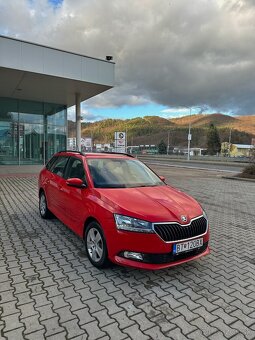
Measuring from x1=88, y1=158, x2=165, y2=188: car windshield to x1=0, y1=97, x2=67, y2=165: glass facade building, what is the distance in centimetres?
1391

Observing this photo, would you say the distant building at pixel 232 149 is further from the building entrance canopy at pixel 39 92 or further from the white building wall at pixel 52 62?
the white building wall at pixel 52 62

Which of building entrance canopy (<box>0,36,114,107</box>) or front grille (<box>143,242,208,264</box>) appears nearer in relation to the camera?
front grille (<box>143,242,208,264</box>)

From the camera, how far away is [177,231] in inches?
138

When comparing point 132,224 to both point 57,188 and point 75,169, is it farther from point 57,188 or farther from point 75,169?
point 57,188

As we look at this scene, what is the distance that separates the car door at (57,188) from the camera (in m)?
5.22

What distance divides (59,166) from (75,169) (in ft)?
3.09

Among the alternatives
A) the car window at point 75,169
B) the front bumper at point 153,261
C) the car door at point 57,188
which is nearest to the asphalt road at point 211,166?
the car door at point 57,188

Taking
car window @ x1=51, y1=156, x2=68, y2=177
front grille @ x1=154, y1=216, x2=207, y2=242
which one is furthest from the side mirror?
front grille @ x1=154, y1=216, x2=207, y2=242

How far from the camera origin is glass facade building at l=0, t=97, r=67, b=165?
1711 centimetres

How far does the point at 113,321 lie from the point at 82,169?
2554 mm

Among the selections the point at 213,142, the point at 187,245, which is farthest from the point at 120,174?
the point at 213,142

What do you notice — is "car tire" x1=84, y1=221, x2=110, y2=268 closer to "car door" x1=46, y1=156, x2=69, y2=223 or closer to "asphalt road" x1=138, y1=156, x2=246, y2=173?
"car door" x1=46, y1=156, x2=69, y2=223

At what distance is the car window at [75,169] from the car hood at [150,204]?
0.76 meters

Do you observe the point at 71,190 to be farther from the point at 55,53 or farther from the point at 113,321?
the point at 55,53
